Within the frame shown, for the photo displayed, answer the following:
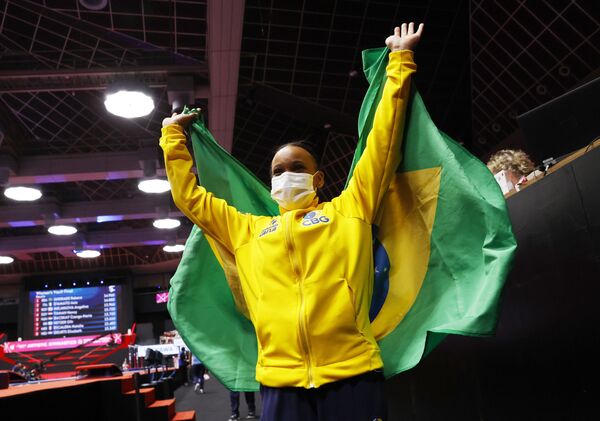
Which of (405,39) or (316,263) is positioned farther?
(405,39)

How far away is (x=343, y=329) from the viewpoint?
1.41 meters

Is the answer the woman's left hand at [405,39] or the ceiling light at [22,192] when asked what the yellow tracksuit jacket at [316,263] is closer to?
the woman's left hand at [405,39]

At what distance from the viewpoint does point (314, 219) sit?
159cm

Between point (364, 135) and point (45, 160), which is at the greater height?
point (45, 160)

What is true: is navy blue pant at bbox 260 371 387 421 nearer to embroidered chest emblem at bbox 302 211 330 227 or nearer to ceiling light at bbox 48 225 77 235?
embroidered chest emblem at bbox 302 211 330 227

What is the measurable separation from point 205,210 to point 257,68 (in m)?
5.40

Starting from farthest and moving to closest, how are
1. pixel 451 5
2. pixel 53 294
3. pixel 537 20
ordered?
pixel 53 294
pixel 451 5
pixel 537 20

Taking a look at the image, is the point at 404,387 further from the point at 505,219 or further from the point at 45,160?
the point at 45,160

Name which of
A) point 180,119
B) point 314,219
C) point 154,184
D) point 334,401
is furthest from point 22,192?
point 334,401

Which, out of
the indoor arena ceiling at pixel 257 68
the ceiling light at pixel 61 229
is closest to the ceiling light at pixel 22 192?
the indoor arena ceiling at pixel 257 68

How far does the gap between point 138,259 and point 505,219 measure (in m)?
17.4

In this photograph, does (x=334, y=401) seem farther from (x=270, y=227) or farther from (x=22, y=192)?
(x=22, y=192)

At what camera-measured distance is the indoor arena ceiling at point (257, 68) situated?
18.2 feet

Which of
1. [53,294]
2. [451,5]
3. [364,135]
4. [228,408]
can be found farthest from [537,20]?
[53,294]
